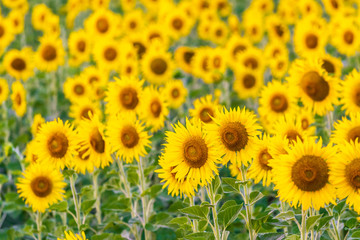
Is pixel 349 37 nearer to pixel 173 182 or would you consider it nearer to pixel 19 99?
pixel 19 99

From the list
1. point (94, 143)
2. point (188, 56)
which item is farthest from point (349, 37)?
point (94, 143)

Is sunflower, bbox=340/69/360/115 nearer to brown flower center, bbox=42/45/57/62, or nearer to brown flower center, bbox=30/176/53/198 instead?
brown flower center, bbox=30/176/53/198

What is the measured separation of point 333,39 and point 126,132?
10.6ft

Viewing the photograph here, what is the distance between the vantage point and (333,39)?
580cm

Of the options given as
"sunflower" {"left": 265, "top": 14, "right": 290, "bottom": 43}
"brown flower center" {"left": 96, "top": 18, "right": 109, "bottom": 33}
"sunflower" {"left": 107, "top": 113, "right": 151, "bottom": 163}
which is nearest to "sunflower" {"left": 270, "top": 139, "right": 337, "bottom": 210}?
"sunflower" {"left": 107, "top": 113, "right": 151, "bottom": 163}

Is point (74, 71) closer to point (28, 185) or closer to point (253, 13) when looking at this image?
point (253, 13)

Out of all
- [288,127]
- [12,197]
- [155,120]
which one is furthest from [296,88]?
[12,197]

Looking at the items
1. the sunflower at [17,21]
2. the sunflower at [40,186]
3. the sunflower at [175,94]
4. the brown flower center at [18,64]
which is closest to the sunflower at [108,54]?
the brown flower center at [18,64]

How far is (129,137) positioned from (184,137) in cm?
88

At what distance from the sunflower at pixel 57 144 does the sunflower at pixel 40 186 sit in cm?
27

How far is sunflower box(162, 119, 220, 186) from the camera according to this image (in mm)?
2633

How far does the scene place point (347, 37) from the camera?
568 cm

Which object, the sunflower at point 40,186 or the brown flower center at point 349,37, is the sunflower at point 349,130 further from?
the brown flower center at point 349,37

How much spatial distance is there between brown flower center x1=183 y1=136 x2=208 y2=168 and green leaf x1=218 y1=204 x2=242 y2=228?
0.30 metres
